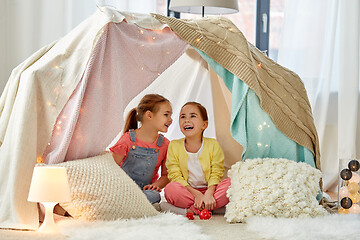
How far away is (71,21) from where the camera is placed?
3320mm

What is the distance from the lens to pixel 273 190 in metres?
2.02

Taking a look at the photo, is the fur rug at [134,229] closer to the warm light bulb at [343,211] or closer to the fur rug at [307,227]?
the fur rug at [307,227]

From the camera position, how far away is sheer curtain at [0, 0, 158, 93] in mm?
3229

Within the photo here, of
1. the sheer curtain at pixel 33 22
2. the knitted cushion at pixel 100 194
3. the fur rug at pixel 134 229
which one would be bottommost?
the fur rug at pixel 134 229

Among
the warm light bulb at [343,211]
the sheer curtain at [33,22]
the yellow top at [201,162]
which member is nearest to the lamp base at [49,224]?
the yellow top at [201,162]

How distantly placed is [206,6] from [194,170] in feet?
3.50

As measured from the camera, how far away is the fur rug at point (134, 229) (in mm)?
1633

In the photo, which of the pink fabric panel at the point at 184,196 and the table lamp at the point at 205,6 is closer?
the pink fabric panel at the point at 184,196

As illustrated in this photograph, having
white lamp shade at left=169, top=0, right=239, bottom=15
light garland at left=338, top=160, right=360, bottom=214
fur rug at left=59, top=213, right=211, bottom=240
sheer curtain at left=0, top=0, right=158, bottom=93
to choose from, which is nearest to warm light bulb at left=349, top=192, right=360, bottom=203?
light garland at left=338, top=160, right=360, bottom=214

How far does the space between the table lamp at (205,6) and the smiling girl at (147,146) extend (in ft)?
2.22

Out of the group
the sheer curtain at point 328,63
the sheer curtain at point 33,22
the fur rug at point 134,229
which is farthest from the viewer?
the sheer curtain at point 328,63

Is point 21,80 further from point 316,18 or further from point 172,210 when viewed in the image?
point 316,18

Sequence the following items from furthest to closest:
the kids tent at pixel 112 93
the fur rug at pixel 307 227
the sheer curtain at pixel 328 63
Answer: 1. the sheer curtain at pixel 328 63
2. the kids tent at pixel 112 93
3. the fur rug at pixel 307 227

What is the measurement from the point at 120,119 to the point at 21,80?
41cm
